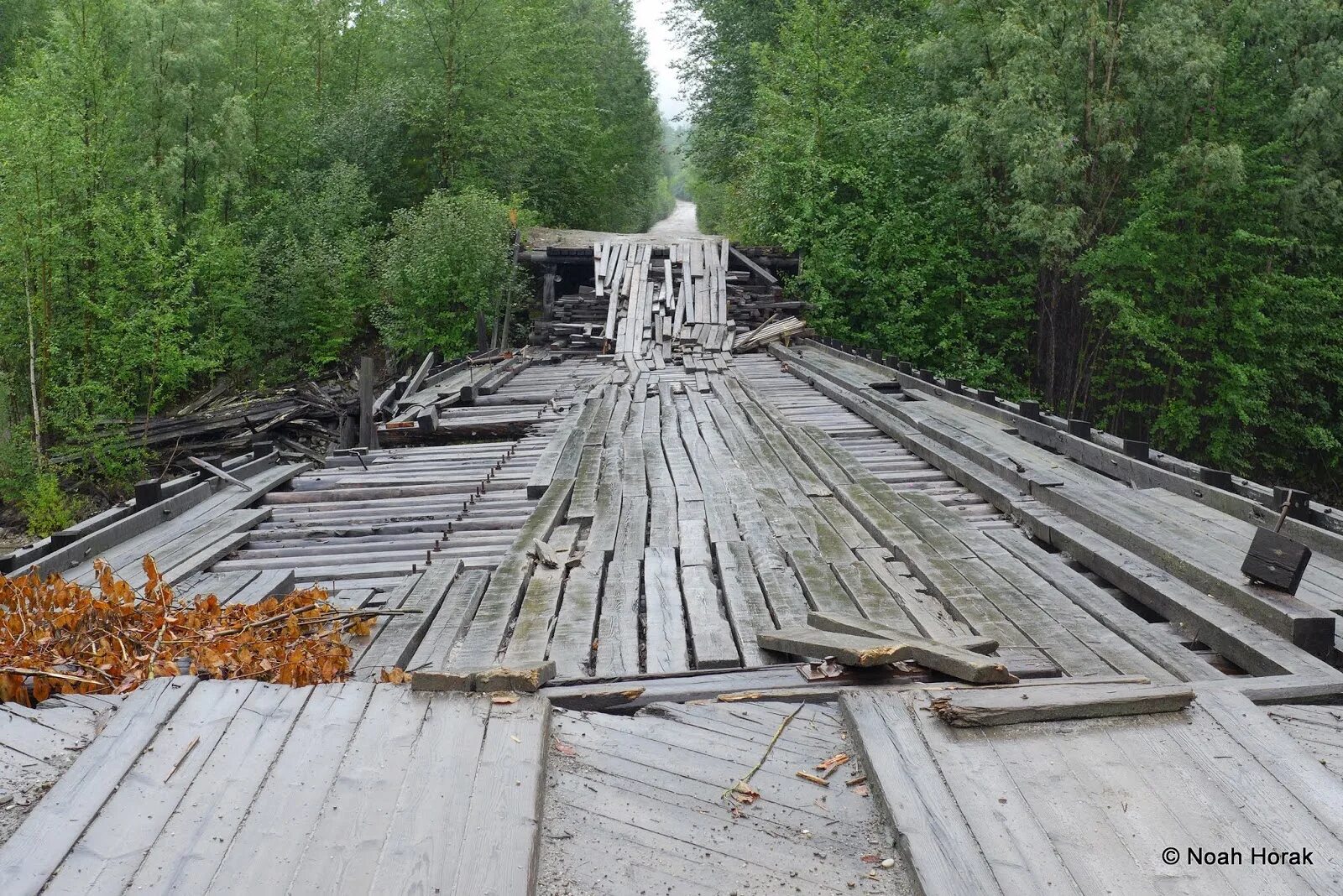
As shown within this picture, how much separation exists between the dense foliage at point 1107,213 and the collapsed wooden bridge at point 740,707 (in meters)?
10.8

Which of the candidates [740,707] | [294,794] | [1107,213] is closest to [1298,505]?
[740,707]

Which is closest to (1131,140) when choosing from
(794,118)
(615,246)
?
(794,118)

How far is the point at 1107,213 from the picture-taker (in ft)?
51.8

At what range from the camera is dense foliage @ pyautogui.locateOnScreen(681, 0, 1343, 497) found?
47.5 ft

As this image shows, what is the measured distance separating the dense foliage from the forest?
258 inches

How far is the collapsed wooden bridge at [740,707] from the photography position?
2084 millimetres

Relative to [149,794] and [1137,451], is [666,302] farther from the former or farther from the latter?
[149,794]

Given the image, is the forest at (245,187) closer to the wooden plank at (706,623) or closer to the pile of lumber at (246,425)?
the pile of lumber at (246,425)

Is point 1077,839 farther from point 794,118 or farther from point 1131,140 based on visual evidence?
point 794,118

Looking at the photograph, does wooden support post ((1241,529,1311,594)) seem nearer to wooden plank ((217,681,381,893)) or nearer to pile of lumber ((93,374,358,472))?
wooden plank ((217,681,381,893))

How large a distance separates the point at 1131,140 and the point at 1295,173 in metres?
2.54

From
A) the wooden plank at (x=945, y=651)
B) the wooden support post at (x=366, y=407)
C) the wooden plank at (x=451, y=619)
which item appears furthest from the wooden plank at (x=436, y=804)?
the wooden support post at (x=366, y=407)

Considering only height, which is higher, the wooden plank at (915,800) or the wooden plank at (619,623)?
the wooden plank at (915,800)

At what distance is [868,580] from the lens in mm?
3918
